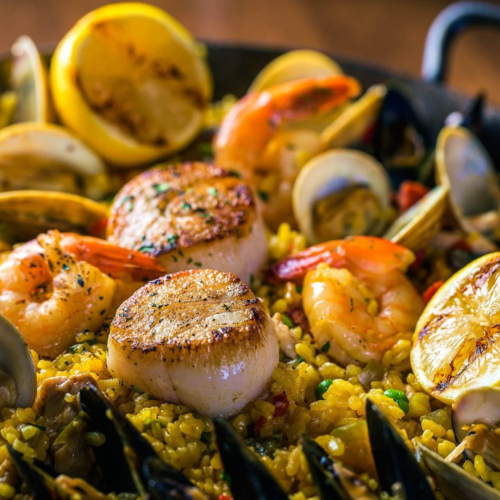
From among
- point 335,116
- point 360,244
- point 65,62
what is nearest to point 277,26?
point 335,116

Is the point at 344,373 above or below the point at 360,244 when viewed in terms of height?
below

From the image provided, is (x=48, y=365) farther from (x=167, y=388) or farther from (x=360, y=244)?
(x=360, y=244)

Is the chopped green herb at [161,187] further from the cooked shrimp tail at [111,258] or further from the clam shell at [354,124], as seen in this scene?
the clam shell at [354,124]

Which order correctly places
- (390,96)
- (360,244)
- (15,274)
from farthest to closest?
(390,96)
(360,244)
(15,274)

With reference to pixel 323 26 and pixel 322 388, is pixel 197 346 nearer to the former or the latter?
pixel 322 388

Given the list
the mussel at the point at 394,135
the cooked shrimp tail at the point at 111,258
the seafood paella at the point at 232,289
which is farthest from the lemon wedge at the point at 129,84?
the cooked shrimp tail at the point at 111,258

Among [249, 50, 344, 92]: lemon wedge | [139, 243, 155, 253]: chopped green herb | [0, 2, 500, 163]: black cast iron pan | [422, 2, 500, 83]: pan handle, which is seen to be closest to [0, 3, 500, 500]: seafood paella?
[139, 243, 155, 253]: chopped green herb
